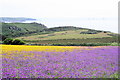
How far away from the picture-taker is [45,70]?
9.40 meters

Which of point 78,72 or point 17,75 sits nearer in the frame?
point 17,75

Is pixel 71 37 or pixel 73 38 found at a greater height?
pixel 71 37

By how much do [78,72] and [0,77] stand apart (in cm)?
343

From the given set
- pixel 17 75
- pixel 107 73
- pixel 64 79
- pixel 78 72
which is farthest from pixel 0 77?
pixel 107 73

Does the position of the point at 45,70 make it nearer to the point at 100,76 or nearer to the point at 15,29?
the point at 100,76

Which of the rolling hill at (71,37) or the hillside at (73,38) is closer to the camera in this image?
the hillside at (73,38)

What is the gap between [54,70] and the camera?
9539 millimetres

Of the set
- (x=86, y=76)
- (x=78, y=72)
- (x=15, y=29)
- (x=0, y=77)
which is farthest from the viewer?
(x=15, y=29)

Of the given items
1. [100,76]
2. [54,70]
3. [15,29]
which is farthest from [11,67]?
[15,29]

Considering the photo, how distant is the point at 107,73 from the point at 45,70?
284 cm

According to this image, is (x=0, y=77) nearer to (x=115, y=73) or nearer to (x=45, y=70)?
(x=45, y=70)

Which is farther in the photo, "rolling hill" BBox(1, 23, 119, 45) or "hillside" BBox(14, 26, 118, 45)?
"rolling hill" BBox(1, 23, 119, 45)

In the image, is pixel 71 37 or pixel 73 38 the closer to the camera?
pixel 73 38

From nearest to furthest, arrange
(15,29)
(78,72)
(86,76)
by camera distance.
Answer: (86,76)
(78,72)
(15,29)
